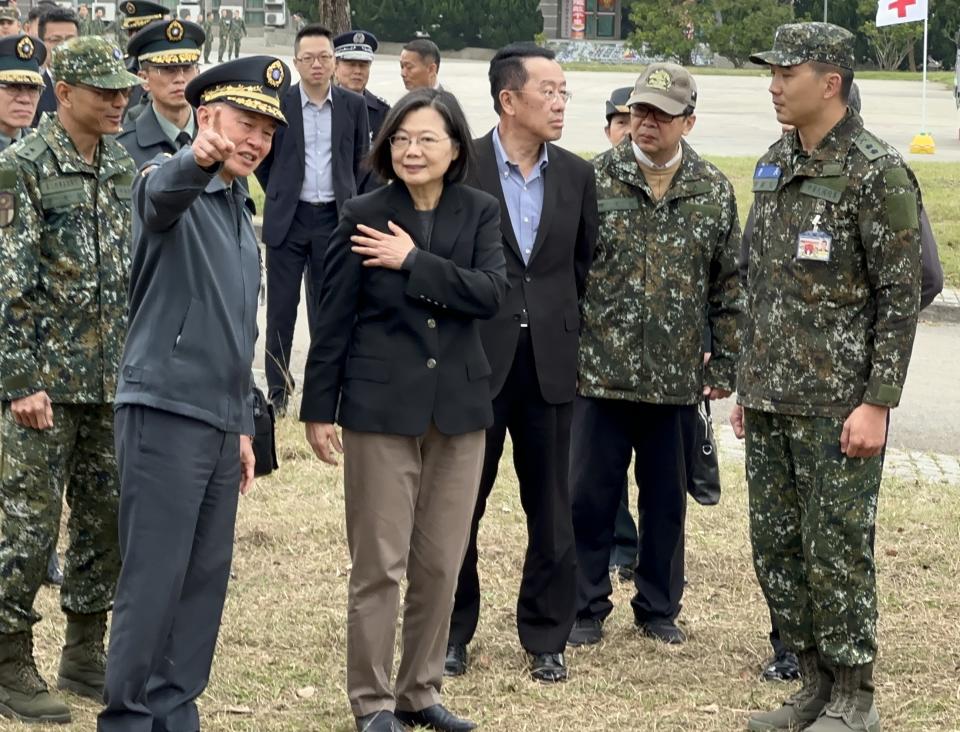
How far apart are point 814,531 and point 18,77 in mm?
3456

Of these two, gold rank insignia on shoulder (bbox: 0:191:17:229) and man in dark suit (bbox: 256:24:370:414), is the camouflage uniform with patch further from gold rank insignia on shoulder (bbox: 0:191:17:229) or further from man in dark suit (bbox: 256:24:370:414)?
man in dark suit (bbox: 256:24:370:414)

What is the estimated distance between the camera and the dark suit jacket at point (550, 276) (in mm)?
5602

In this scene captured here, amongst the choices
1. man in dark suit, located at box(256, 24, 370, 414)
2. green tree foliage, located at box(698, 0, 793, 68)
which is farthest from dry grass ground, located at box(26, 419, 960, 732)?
green tree foliage, located at box(698, 0, 793, 68)

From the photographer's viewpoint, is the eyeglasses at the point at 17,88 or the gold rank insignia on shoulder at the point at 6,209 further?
the eyeglasses at the point at 17,88

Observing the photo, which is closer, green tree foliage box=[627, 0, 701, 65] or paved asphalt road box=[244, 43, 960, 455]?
paved asphalt road box=[244, 43, 960, 455]

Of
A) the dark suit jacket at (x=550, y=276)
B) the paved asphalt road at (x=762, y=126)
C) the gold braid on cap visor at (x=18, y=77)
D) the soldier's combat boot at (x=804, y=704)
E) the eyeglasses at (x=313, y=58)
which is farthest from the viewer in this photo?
the paved asphalt road at (x=762, y=126)

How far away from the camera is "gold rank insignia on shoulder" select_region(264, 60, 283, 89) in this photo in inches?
174

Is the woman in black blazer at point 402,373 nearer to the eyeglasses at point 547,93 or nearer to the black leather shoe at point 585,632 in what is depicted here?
the eyeglasses at point 547,93

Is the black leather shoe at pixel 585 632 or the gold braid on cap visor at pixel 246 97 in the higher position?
the gold braid on cap visor at pixel 246 97

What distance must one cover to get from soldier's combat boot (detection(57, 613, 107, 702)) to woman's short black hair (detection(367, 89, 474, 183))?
1.81 metres

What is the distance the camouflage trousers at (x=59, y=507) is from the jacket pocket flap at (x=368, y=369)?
0.87 m

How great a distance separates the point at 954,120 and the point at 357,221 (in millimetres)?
26551

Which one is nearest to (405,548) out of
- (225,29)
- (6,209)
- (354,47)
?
(6,209)

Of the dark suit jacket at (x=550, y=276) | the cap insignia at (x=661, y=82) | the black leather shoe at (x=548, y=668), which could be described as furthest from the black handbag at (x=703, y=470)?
the cap insignia at (x=661, y=82)
